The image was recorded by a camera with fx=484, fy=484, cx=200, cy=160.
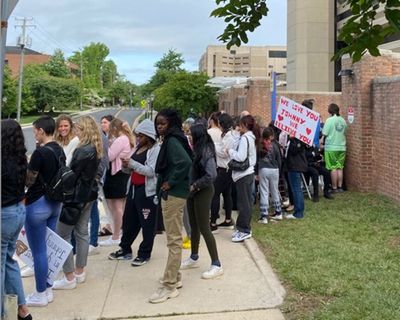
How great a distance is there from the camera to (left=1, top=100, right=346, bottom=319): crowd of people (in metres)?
4.39

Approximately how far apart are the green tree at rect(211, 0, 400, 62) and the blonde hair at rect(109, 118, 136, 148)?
3687 mm

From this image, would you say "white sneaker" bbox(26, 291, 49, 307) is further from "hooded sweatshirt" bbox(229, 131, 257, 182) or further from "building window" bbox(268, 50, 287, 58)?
"building window" bbox(268, 50, 287, 58)

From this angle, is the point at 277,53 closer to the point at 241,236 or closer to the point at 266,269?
the point at 241,236

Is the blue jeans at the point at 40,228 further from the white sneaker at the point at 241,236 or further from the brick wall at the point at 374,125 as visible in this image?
the brick wall at the point at 374,125

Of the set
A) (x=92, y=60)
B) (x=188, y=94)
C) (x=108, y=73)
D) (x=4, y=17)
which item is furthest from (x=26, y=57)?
(x=4, y=17)

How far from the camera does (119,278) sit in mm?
5691

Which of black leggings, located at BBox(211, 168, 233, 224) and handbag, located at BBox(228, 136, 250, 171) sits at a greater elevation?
handbag, located at BBox(228, 136, 250, 171)

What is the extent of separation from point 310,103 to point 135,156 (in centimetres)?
475

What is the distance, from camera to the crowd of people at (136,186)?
4395 mm

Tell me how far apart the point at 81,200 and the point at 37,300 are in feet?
3.60

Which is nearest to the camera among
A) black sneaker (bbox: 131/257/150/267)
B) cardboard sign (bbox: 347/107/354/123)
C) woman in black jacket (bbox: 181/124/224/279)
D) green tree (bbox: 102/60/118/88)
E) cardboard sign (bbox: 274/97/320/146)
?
woman in black jacket (bbox: 181/124/224/279)

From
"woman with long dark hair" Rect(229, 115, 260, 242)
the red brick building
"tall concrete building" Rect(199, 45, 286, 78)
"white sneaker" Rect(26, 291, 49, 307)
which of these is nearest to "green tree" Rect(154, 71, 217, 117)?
"woman with long dark hair" Rect(229, 115, 260, 242)

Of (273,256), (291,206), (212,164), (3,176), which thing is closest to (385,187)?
(291,206)

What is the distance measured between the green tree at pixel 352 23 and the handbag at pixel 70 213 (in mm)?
2724
